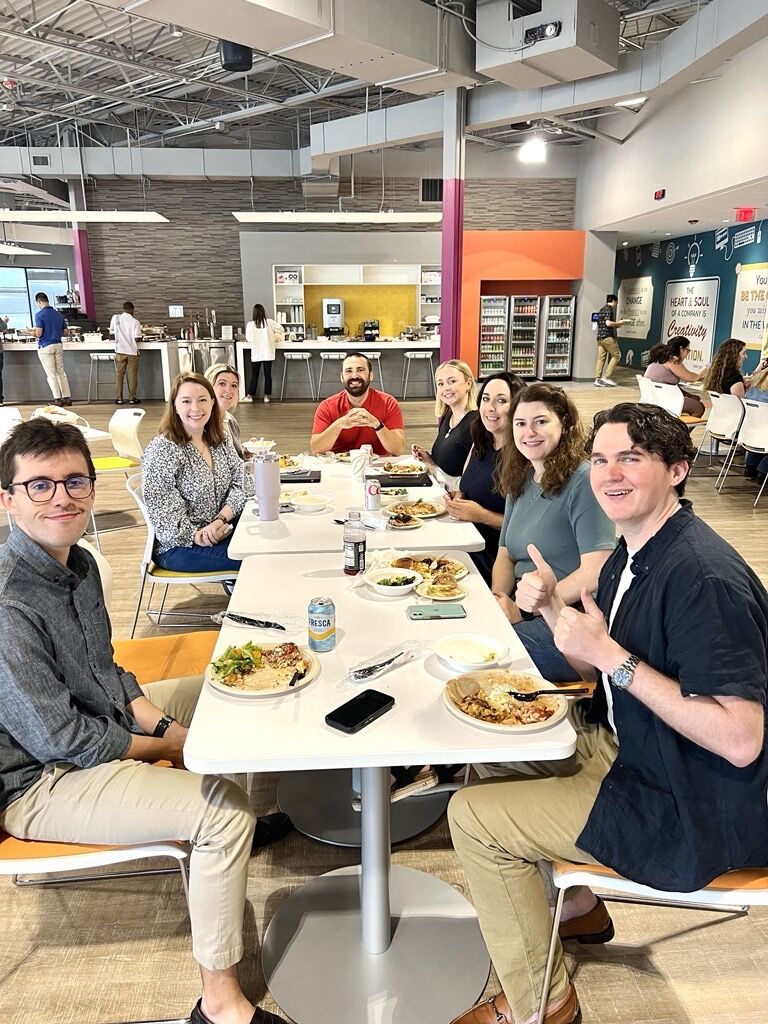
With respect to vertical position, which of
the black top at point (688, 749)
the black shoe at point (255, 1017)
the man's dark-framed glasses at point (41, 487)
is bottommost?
the black shoe at point (255, 1017)

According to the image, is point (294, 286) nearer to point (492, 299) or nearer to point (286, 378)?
point (286, 378)

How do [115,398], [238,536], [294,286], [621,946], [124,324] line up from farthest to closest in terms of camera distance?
1. [294,286]
2. [115,398]
3. [124,324]
4. [238,536]
5. [621,946]

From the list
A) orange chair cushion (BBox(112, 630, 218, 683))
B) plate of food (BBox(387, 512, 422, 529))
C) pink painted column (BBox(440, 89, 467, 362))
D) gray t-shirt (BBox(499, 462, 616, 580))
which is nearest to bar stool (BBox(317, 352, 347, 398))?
pink painted column (BBox(440, 89, 467, 362))

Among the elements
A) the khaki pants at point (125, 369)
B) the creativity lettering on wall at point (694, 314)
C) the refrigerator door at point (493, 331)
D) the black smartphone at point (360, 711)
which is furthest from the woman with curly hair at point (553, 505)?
the refrigerator door at point (493, 331)

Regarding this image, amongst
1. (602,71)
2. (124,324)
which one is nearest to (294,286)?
(124,324)

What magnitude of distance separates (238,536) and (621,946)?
169cm

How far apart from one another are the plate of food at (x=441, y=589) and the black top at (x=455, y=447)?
1.68 m

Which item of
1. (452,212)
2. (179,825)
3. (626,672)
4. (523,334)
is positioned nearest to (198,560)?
(179,825)

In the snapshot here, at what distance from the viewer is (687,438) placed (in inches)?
56.8

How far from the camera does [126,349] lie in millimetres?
11367

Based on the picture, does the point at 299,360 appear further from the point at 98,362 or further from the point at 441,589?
the point at 441,589

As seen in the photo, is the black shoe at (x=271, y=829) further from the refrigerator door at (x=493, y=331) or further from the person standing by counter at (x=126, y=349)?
the refrigerator door at (x=493, y=331)

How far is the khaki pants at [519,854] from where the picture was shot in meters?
1.43

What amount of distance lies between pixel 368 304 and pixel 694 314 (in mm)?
6077
